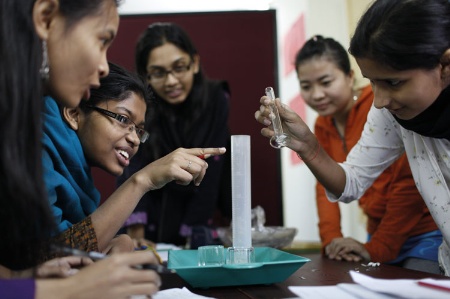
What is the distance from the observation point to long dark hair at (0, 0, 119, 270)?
71 cm

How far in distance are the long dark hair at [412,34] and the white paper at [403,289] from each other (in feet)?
1.53

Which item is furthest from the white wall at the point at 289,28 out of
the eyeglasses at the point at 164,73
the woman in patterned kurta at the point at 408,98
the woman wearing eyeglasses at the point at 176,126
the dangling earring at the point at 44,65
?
the dangling earring at the point at 44,65

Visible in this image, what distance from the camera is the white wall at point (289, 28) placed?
2.96 metres

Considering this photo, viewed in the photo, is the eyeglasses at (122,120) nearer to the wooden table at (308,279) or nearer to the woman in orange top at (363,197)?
the wooden table at (308,279)

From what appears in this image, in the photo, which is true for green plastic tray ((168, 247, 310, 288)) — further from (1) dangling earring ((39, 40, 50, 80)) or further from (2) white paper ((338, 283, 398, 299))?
(1) dangling earring ((39, 40, 50, 80))

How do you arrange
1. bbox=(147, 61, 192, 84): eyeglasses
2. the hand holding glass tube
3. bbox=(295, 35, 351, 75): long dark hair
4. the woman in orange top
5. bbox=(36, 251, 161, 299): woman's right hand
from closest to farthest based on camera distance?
1. bbox=(36, 251, 161, 299): woman's right hand
2. the hand holding glass tube
3. the woman in orange top
4. bbox=(295, 35, 351, 75): long dark hair
5. bbox=(147, 61, 192, 84): eyeglasses

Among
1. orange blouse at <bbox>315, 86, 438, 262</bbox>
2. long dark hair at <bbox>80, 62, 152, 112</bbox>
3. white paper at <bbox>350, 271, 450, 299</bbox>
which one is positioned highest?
long dark hair at <bbox>80, 62, 152, 112</bbox>

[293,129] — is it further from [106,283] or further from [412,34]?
[106,283]

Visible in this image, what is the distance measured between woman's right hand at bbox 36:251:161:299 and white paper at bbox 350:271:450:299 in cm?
34

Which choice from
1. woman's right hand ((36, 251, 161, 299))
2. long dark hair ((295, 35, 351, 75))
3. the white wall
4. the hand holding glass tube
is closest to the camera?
woman's right hand ((36, 251, 161, 299))

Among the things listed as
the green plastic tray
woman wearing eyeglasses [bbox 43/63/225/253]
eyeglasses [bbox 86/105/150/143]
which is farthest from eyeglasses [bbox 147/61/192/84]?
the green plastic tray

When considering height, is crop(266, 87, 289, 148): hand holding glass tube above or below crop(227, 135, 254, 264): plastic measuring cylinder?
above

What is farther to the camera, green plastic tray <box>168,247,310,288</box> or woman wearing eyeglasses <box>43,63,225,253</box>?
woman wearing eyeglasses <box>43,63,225,253</box>

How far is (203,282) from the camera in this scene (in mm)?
942
